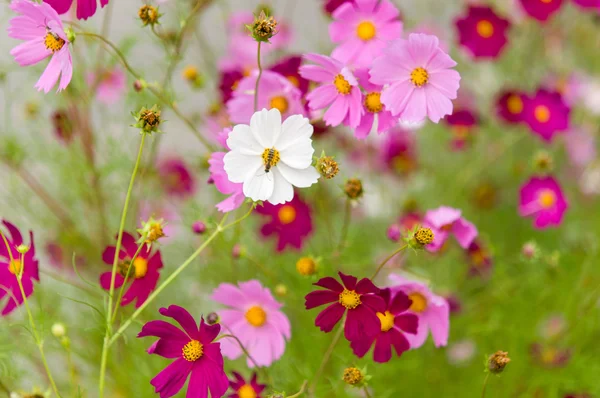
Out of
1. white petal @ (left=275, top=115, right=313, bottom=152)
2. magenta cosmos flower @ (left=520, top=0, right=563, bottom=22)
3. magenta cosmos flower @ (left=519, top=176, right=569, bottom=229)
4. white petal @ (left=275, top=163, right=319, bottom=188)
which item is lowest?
white petal @ (left=275, top=163, right=319, bottom=188)

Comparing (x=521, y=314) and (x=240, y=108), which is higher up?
(x=521, y=314)

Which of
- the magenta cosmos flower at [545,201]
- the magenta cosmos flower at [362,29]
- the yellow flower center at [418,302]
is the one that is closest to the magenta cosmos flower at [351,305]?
the yellow flower center at [418,302]

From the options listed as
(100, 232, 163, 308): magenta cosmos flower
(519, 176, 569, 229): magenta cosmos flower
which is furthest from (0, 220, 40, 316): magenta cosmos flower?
(519, 176, 569, 229): magenta cosmos flower

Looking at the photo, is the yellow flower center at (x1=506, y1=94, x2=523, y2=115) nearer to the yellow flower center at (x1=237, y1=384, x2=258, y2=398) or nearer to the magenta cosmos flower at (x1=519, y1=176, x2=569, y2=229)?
the magenta cosmos flower at (x1=519, y1=176, x2=569, y2=229)

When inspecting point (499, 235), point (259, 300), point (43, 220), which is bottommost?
point (43, 220)

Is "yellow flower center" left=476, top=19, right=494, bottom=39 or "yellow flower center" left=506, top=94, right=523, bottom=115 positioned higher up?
"yellow flower center" left=476, top=19, right=494, bottom=39

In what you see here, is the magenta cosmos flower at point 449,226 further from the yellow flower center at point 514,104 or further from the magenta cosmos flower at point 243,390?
→ the yellow flower center at point 514,104

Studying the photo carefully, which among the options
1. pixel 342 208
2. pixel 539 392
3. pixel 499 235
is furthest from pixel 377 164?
pixel 539 392

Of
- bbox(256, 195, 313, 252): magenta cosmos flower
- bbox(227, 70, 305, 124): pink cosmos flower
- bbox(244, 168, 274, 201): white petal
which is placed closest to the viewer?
bbox(244, 168, 274, 201): white petal

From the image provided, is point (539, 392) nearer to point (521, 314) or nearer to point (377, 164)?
point (521, 314)
